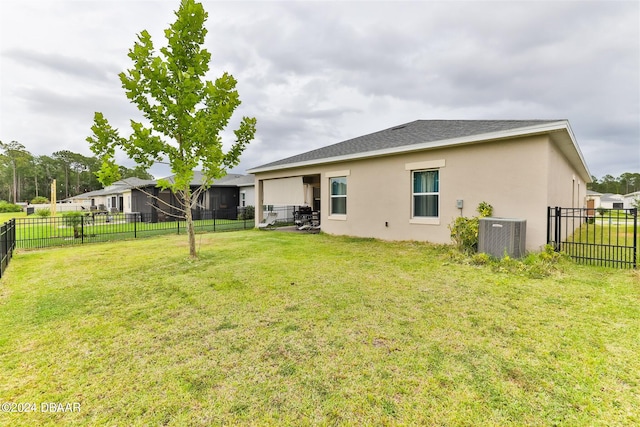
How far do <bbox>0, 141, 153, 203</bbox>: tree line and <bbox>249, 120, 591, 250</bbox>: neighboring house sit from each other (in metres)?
57.8

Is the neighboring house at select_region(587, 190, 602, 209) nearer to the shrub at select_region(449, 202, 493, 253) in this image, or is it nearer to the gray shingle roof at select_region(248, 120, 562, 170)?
the gray shingle roof at select_region(248, 120, 562, 170)

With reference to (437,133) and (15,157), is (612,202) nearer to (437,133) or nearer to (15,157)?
(437,133)

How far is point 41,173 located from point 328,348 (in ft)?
266

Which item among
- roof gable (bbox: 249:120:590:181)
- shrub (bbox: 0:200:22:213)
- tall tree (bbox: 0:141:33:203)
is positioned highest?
tall tree (bbox: 0:141:33:203)

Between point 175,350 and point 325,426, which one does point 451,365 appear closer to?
point 325,426

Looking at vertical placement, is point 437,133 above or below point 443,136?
above

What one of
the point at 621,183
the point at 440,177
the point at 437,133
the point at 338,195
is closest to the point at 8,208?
the point at 338,195

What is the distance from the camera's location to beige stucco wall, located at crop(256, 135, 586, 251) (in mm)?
6719

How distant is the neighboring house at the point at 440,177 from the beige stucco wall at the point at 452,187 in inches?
0.9

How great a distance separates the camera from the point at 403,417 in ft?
6.09

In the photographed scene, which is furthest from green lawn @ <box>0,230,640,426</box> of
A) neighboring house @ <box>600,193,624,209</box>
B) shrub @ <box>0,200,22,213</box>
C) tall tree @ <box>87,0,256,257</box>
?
neighboring house @ <box>600,193,624,209</box>

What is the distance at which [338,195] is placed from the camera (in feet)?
37.1

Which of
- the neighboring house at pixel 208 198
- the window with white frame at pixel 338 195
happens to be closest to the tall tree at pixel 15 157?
the neighboring house at pixel 208 198

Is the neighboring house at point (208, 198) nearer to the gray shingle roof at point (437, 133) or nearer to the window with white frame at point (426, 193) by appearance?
the gray shingle roof at point (437, 133)
